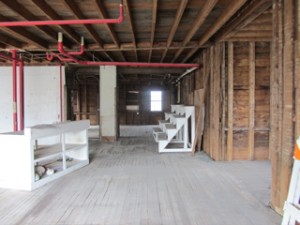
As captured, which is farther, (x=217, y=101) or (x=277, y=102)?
(x=217, y=101)

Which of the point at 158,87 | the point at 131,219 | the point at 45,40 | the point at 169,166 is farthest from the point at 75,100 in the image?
the point at 131,219

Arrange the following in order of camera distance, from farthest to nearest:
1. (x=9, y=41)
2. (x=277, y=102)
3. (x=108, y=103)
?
(x=108, y=103) < (x=9, y=41) < (x=277, y=102)

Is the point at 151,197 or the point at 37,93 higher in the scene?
the point at 37,93

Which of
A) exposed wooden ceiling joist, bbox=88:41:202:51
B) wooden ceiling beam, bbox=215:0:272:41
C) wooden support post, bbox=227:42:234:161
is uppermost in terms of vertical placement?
exposed wooden ceiling joist, bbox=88:41:202:51

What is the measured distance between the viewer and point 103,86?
8156 millimetres

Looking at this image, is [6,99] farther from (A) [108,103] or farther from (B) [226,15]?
(B) [226,15]

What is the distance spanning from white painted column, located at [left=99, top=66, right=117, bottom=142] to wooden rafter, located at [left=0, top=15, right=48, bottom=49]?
268 cm

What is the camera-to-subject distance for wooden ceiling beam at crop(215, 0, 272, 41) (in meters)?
3.22

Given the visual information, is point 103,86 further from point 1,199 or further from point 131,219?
point 131,219

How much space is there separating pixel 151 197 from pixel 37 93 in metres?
5.85

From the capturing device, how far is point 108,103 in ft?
26.9

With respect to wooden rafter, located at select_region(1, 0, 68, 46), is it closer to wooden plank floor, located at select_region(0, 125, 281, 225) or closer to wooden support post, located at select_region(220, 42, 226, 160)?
wooden plank floor, located at select_region(0, 125, 281, 225)

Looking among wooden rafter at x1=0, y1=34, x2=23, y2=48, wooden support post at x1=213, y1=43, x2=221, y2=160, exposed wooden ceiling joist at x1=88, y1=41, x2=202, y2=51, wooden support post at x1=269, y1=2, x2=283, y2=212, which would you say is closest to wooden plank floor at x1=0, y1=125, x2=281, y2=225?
wooden support post at x1=269, y1=2, x2=283, y2=212

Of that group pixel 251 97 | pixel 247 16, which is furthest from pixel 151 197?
pixel 251 97
